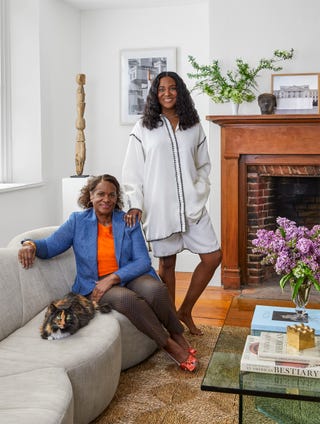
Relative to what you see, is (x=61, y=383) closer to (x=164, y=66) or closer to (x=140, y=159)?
(x=140, y=159)

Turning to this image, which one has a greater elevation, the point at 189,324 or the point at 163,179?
the point at 163,179

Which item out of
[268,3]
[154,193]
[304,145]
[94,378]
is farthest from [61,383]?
[268,3]

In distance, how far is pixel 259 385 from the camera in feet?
6.60

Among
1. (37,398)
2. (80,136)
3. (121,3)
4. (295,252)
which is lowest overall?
(37,398)

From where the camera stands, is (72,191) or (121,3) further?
(121,3)

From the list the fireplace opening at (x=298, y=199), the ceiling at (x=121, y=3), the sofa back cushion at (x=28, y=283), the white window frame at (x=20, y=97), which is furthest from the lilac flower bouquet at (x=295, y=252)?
the ceiling at (x=121, y=3)

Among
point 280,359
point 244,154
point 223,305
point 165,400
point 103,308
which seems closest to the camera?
point 280,359

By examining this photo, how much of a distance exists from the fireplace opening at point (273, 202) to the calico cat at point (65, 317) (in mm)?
2382

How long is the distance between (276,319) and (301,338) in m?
0.38

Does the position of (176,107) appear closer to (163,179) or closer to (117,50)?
(163,179)

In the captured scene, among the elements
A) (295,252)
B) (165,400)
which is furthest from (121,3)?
(165,400)

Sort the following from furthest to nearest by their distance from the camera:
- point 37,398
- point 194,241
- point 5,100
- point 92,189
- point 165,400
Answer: point 5,100, point 194,241, point 92,189, point 165,400, point 37,398

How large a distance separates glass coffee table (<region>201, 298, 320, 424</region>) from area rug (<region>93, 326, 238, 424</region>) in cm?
12

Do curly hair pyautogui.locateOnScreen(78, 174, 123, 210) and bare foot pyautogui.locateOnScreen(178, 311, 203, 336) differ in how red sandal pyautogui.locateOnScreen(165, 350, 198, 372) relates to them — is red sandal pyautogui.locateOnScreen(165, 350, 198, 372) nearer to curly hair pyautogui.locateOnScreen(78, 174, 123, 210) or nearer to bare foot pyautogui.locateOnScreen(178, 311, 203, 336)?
bare foot pyautogui.locateOnScreen(178, 311, 203, 336)
